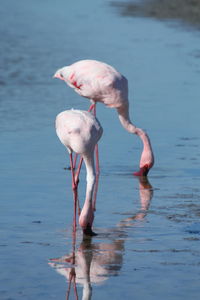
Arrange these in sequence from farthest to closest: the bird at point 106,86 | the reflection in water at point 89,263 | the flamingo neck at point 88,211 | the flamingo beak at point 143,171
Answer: the bird at point 106,86, the flamingo beak at point 143,171, the flamingo neck at point 88,211, the reflection in water at point 89,263

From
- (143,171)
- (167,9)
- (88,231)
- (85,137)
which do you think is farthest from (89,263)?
(167,9)

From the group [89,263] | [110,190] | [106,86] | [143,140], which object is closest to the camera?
[89,263]

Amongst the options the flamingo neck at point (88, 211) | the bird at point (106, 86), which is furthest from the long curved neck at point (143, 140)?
the flamingo neck at point (88, 211)

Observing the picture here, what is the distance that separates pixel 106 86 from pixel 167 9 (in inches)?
672

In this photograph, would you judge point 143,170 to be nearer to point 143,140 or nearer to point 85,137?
point 143,140

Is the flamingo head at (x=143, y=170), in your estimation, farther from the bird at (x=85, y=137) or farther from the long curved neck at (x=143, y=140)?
the bird at (x=85, y=137)

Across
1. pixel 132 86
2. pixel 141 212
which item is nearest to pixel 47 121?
pixel 132 86

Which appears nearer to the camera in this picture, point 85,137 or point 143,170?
point 85,137

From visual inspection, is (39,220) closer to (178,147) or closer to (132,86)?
(178,147)

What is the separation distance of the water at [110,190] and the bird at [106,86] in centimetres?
22

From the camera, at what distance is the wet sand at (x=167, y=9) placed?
23.4 m

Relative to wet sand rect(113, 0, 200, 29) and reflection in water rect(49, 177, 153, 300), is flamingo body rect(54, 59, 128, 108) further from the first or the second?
wet sand rect(113, 0, 200, 29)

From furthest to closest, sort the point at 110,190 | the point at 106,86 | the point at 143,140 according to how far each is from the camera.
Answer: the point at 143,140 < the point at 106,86 < the point at 110,190

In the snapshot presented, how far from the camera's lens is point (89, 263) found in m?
5.93
